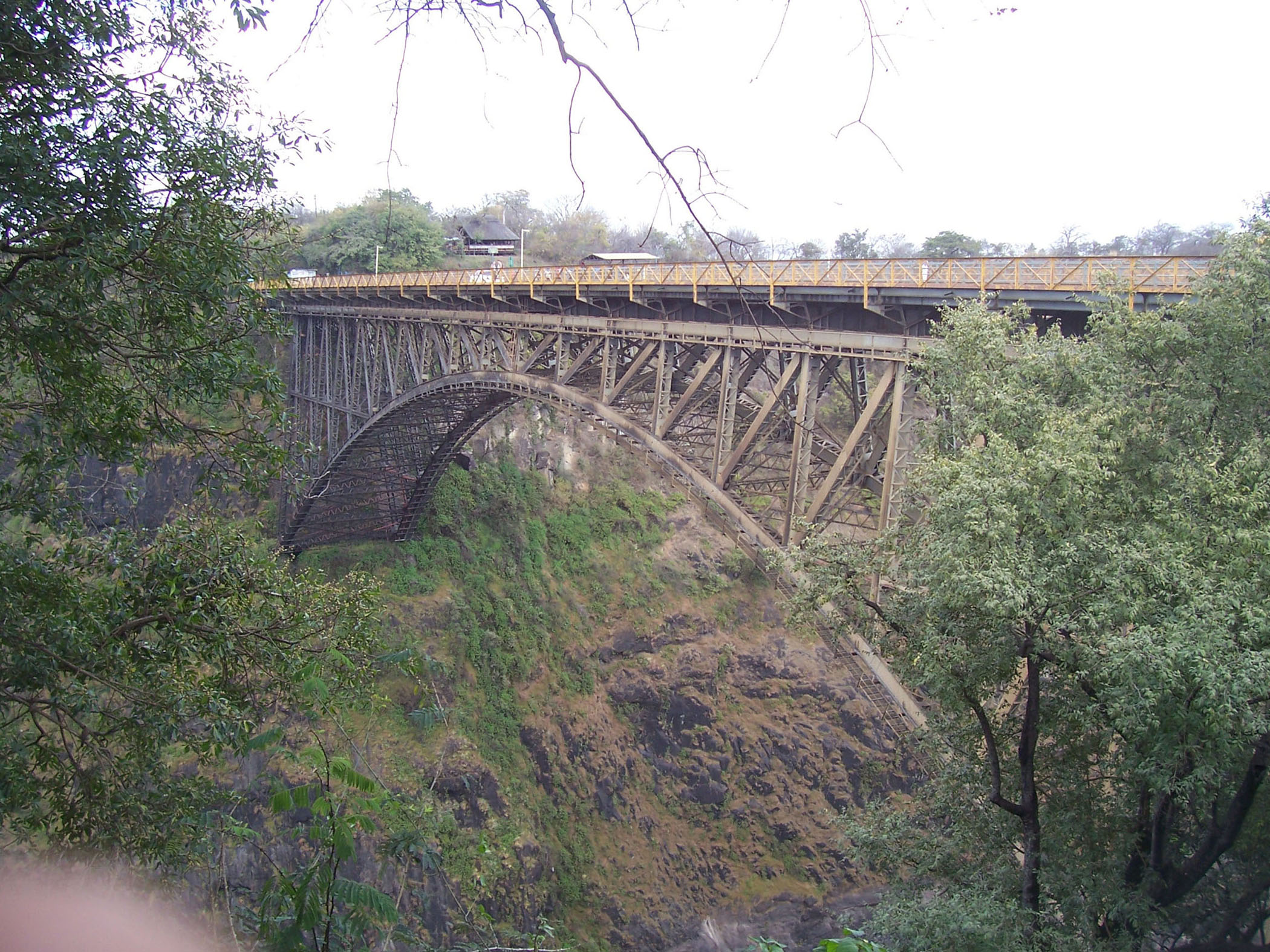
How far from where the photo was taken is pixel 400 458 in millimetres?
24609

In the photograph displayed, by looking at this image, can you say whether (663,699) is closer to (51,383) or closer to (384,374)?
(384,374)

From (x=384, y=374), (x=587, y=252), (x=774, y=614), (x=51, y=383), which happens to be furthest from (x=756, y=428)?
(x=587, y=252)

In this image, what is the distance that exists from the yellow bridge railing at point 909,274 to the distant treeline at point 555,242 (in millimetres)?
1798

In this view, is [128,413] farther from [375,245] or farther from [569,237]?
[569,237]

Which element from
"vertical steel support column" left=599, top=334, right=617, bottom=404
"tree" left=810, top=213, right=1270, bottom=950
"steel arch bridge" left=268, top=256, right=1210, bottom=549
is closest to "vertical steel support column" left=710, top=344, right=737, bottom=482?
"steel arch bridge" left=268, top=256, right=1210, bottom=549

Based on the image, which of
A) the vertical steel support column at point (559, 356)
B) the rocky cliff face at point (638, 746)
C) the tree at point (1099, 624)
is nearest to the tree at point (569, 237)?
the rocky cliff face at point (638, 746)

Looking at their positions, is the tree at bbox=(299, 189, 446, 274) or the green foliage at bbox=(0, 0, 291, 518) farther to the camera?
the tree at bbox=(299, 189, 446, 274)

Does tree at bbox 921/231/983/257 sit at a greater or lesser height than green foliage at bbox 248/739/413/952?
greater

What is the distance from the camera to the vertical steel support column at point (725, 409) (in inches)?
476

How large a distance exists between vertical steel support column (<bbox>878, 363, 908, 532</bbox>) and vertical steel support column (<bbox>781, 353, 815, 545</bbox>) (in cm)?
119

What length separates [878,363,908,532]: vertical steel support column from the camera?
940 cm

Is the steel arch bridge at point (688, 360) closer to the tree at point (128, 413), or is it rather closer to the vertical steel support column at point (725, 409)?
the vertical steel support column at point (725, 409)

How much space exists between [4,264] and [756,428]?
8.53 m

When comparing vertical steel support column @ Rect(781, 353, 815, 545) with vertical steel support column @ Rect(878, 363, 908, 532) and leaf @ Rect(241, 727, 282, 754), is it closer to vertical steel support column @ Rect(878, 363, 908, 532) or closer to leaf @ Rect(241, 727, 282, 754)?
vertical steel support column @ Rect(878, 363, 908, 532)
